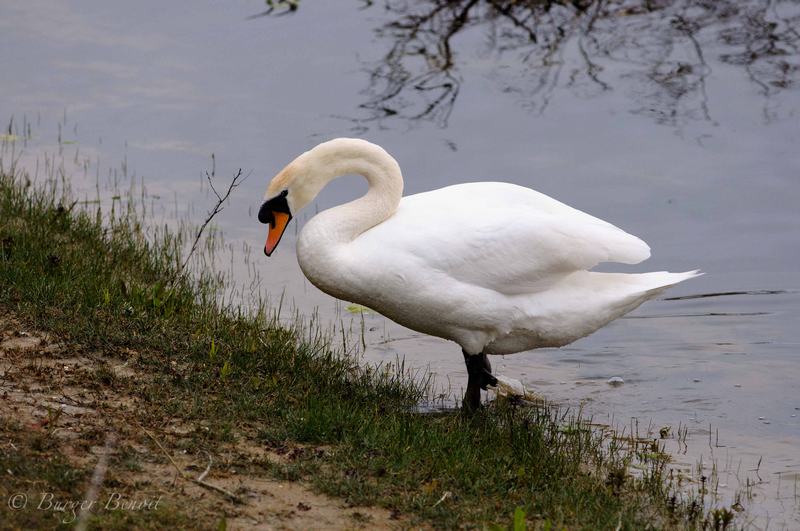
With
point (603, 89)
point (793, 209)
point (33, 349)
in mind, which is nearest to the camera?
point (33, 349)

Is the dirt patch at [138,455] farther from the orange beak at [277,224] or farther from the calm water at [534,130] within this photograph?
the calm water at [534,130]

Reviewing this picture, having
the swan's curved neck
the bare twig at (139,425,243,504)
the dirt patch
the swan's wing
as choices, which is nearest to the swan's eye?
the swan's curved neck

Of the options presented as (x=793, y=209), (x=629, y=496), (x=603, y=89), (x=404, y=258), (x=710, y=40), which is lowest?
(x=629, y=496)

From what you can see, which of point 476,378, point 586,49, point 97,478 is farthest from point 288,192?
point 586,49

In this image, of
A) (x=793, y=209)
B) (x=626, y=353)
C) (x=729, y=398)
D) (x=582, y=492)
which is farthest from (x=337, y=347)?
(x=793, y=209)

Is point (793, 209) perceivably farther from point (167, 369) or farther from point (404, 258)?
point (167, 369)

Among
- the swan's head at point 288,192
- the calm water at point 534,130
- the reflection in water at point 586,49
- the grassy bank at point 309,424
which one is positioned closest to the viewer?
the grassy bank at point 309,424

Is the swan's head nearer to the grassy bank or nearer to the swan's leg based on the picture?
the grassy bank

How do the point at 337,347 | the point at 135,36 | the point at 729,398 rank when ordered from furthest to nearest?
the point at 135,36, the point at 337,347, the point at 729,398

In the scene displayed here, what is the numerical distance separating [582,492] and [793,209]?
569 centimetres

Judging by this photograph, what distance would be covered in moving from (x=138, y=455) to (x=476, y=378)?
224 cm

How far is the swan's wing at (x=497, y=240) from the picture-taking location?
5.84 m

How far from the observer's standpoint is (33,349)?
561 cm

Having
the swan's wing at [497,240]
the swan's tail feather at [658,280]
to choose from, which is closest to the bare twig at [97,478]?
the swan's wing at [497,240]
